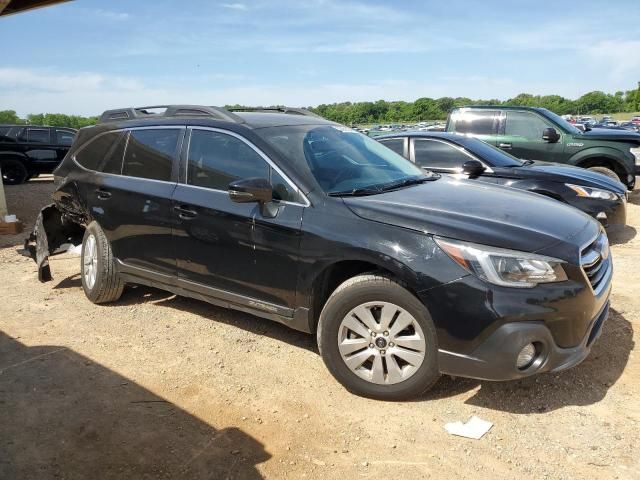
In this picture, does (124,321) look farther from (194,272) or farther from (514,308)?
(514,308)

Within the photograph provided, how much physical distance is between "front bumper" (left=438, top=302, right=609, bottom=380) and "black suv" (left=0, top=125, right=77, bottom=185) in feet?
46.1

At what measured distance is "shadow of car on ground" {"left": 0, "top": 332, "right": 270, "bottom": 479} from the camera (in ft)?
8.90

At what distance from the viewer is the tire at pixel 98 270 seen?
4844mm

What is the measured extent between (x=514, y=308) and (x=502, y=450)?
29.0 inches

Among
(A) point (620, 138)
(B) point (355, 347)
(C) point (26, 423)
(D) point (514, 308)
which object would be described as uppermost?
(A) point (620, 138)

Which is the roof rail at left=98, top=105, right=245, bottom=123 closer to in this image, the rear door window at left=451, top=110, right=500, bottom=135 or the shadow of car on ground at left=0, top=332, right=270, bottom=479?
the shadow of car on ground at left=0, top=332, right=270, bottom=479

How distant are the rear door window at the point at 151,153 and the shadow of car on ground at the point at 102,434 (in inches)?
63.6

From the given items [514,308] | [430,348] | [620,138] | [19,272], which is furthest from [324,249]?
[620,138]

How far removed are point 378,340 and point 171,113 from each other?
2708 millimetres

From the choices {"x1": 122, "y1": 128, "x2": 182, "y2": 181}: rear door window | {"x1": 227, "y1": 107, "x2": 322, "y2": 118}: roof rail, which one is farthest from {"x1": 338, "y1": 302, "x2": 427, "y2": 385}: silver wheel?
{"x1": 227, "y1": 107, "x2": 322, "y2": 118}: roof rail

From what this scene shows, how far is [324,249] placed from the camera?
337cm

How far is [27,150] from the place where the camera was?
566 inches

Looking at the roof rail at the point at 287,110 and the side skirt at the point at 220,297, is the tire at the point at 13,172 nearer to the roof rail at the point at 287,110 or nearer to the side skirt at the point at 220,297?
the side skirt at the point at 220,297

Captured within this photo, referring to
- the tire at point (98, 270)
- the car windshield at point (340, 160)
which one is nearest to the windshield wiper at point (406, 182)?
the car windshield at point (340, 160)
